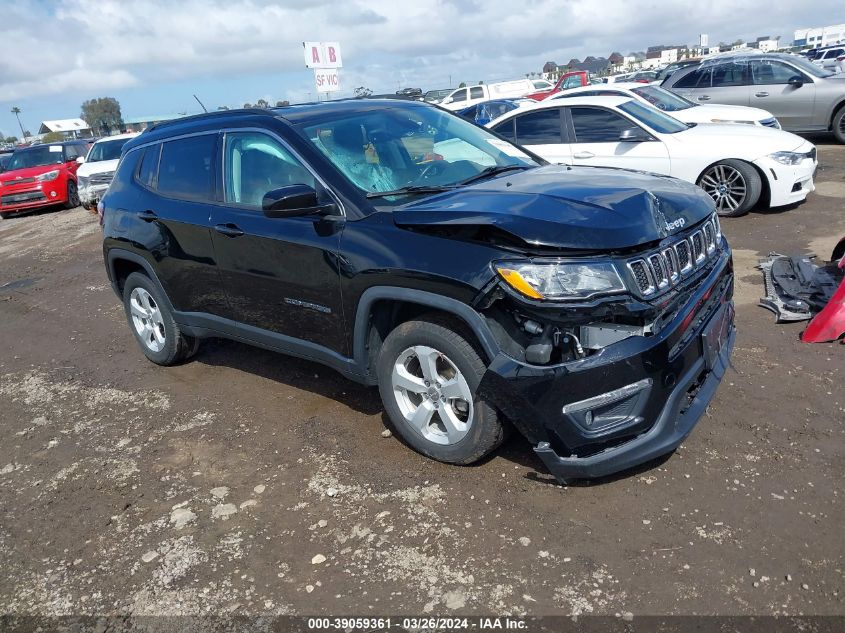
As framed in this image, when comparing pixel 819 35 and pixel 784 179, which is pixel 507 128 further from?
pixel 819 35

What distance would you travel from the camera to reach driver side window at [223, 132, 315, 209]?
4.06 metres

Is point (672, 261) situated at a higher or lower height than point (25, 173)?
lower

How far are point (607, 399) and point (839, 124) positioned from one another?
519 inches

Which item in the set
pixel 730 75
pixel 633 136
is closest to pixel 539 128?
pixel 633 136

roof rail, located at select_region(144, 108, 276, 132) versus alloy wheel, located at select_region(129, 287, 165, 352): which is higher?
roof rail, located at select_region(144, 108, 276, 132)

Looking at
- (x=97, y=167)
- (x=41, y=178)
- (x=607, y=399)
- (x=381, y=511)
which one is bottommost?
(x=381, y=511)

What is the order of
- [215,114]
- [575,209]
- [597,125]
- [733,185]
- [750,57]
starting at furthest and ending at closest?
[750,57] → [597,125] → [733,185] → [215,114] → [575,209]

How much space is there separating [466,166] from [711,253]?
4.95 feet

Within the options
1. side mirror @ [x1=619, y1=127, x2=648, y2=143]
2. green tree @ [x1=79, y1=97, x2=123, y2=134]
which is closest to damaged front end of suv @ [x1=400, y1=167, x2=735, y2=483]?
side mirror @ [x1=619, y1=127, x2=648, y2=143]

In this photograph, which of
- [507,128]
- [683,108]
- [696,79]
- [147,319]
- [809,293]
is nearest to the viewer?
[809,293]

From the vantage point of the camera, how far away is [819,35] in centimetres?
7794

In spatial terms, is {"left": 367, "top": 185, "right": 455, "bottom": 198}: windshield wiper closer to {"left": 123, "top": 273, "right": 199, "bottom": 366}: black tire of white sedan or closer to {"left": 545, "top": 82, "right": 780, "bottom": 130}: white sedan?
{"left": 123, "top": 273, "right": 199, "bottom": 366}: black tire of white sedan

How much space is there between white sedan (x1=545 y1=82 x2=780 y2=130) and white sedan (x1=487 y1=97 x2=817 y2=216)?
2.48ft

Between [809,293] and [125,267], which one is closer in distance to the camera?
[809,293]
